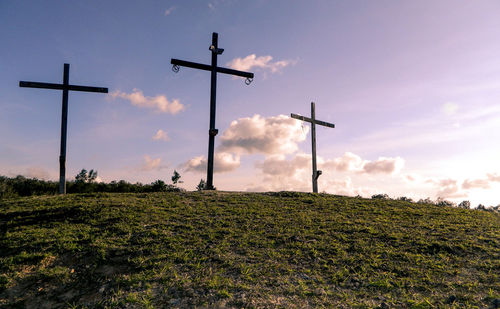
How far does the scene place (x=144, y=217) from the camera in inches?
399

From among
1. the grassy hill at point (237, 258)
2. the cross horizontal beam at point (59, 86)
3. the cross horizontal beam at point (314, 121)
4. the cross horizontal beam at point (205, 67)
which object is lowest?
the grassy hill at point (237, 258)

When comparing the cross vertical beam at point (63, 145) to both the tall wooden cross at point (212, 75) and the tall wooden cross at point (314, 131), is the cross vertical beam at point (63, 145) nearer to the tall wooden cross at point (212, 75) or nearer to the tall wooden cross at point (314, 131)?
the tall wooden cross at point (212, 75)

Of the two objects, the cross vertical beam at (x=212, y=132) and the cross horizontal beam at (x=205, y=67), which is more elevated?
the cross horizontal beam at (x=205, y=67)

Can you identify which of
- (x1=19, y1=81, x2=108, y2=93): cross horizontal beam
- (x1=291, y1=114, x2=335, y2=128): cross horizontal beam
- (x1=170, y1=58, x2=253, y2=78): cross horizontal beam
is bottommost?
(x1=291, y1=114, x2=335, y2=128): cross horizontal beam

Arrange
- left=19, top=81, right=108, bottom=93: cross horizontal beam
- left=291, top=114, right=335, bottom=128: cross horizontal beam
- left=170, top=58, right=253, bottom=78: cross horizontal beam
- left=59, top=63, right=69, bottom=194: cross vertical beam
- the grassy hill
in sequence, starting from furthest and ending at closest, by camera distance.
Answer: left=291, top=114, right=335, bottom=128: cross horizontal beam, left=19, top=81, right=108, bottom=93: cross horizontal beam, left=59, top=63, right=69, bottom=194: cross vertical beam, left=170, top=58, right=253, bottom=78: cross horizontal beam, the grassy hill

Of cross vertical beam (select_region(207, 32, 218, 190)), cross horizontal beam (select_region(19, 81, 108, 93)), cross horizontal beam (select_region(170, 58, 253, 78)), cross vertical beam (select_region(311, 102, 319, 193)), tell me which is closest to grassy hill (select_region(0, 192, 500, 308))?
cross vertical beam (select_region(207, 32, 218, 190))

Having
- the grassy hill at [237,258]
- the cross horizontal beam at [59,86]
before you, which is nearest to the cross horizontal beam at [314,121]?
the grassy hill at [237,258]

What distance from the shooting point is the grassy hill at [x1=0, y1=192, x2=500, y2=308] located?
590 cm

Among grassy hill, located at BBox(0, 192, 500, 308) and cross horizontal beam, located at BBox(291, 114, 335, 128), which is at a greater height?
cross horizontal beam, located at BBox(291, 114, 335, 128)

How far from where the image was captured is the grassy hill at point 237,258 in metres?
5.90

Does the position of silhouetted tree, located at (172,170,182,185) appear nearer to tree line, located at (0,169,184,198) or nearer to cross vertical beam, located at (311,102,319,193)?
tree line, located at (0,169,184,198)

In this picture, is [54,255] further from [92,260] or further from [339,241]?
[339,241]

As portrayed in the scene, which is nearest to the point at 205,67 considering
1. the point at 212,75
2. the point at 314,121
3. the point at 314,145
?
the point at 212,75

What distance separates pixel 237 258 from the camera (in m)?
7.23
